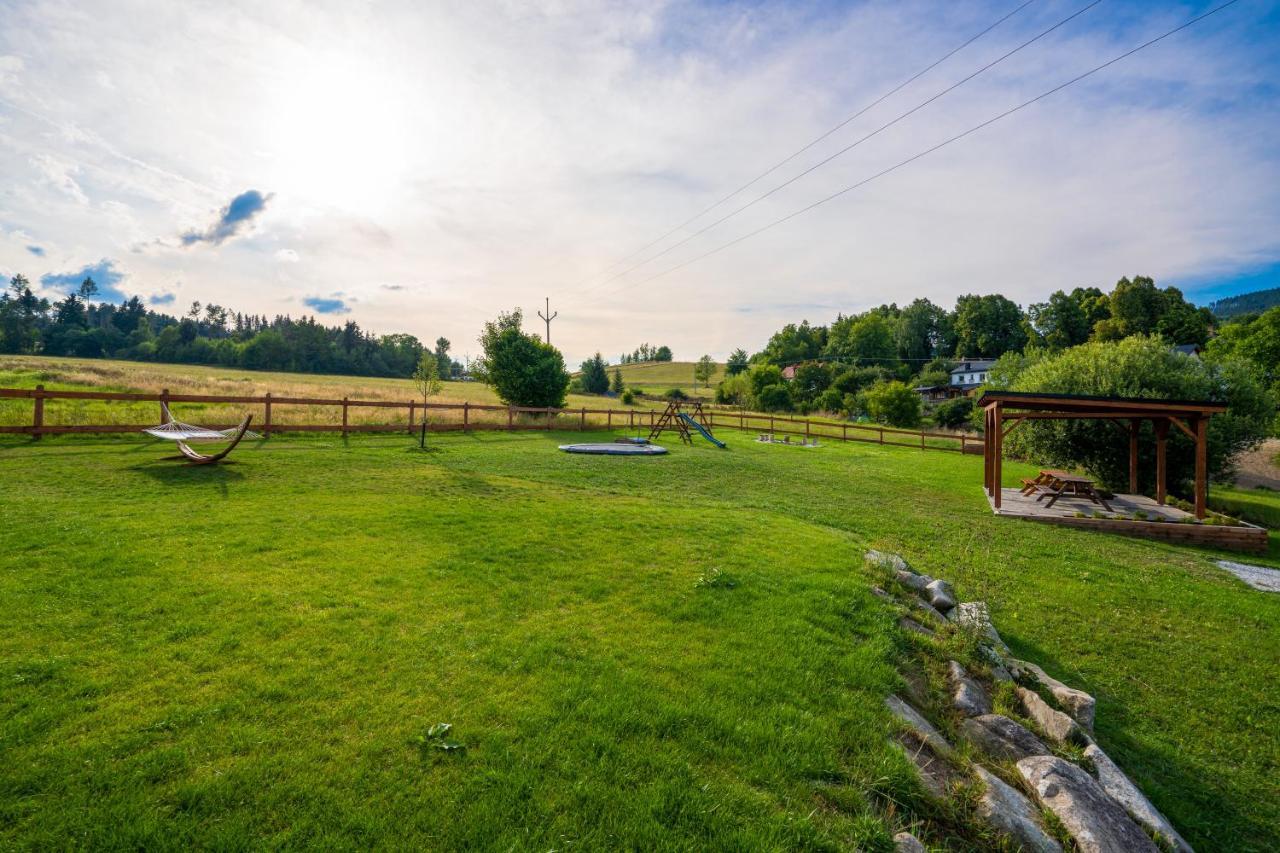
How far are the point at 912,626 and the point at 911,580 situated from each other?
3.77ft

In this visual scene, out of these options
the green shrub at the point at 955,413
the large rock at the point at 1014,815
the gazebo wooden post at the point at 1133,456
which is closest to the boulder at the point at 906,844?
the large rock at the point at 1014,815

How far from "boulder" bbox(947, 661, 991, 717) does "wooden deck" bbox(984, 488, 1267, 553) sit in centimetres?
854

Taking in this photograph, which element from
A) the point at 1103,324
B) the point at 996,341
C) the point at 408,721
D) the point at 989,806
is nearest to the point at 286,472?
the point at 408,721

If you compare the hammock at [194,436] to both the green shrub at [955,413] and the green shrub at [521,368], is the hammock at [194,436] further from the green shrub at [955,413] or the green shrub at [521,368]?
the green shrub at [955,413]

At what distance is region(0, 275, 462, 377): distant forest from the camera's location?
6750 cm

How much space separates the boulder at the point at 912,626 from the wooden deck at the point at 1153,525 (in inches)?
307

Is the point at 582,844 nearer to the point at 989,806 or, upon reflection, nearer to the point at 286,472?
the point at 989,806

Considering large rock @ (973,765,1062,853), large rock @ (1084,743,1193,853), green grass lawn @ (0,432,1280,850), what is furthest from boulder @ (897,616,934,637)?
large rock @ (973,765,1062,853)

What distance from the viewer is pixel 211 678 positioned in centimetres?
325

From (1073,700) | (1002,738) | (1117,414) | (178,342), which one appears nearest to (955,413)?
(1117,414)

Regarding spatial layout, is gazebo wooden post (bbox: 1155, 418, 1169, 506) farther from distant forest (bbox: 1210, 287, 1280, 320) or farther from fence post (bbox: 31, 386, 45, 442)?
distant forest (bbox: 1210, 287, 1280, 320)

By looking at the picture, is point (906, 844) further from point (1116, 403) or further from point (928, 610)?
point (1116, 403)

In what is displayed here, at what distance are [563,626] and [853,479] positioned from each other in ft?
40.3

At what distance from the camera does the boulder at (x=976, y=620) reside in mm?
4938
